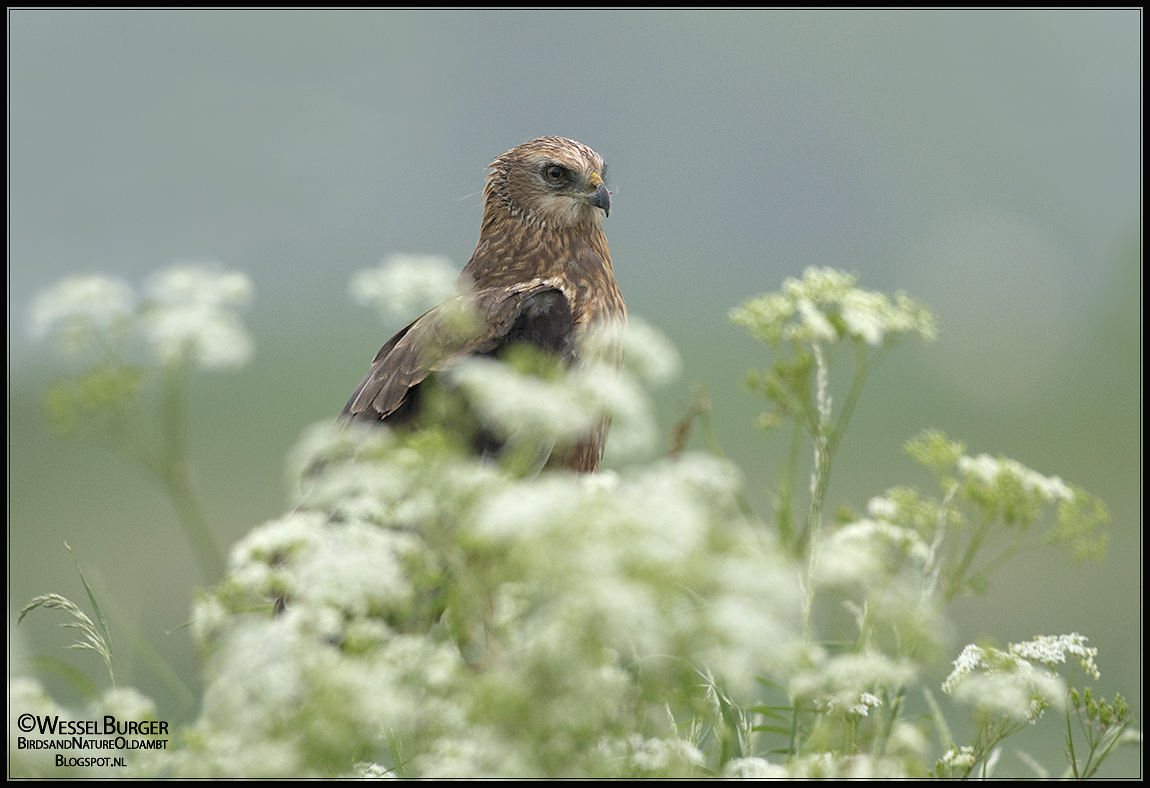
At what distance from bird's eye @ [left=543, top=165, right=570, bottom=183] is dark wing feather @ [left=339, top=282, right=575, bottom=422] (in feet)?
1.91

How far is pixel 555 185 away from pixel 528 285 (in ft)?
1.87

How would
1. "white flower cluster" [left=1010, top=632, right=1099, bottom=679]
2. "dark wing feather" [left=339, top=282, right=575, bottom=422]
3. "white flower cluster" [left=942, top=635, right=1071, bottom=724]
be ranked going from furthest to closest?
"dark wing feather" [left=339, top=282, right=575, bottom=422], "white flower cluster" [left=1010, top=632, right=1099, bottom=679], "white flower cluster" [left=942, top=635, right=1071, bottom=724]

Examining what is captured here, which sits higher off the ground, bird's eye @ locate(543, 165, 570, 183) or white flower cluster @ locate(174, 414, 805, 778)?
bird's eye @ locate(543, 165, 570, 183)

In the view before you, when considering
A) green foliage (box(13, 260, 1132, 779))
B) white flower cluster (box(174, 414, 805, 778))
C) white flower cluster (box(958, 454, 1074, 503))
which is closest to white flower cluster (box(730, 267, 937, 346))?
white flower cluster (box(958, 454, 1074, 503))

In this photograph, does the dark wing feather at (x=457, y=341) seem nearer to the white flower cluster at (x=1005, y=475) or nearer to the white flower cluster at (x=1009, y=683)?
the white flower cluster at (x=1005, y=475)

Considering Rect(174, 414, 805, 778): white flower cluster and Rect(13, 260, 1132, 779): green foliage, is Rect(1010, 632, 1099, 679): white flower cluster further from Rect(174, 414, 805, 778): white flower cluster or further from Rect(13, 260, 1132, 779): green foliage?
Rect(174, 414, 805, 778): white flower cluster

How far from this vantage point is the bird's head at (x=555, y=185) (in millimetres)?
3816

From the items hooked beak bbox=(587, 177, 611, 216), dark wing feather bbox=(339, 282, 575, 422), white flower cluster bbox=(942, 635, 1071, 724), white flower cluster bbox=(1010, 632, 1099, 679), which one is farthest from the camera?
hooked beak bbox=(587, 177, 611, 216)

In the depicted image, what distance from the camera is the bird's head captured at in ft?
12.5

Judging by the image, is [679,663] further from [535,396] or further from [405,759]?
[405,759]

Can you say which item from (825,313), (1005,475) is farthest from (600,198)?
(1005,475)

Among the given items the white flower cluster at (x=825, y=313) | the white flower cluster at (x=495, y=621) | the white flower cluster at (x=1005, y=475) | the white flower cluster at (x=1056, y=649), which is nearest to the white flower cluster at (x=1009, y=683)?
the white flower cluster at (x=1056, y=649)

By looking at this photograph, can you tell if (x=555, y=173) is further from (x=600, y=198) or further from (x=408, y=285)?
(x=408, y=285)

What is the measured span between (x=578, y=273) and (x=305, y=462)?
89.3 inches
